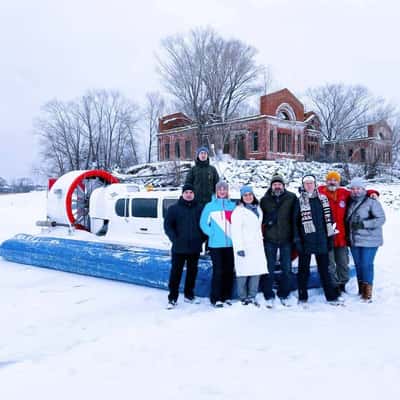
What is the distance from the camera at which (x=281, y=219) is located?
498 centimetres

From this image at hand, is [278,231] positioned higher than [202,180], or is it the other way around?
[202,180]

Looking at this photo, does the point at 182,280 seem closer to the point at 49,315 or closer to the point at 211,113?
the point at 49,315

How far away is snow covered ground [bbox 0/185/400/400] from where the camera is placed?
3.00 metres

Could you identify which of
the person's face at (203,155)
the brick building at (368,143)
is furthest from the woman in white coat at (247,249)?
the brick building at (368,143)

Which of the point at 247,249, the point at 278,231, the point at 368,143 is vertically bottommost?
the point at 247,249

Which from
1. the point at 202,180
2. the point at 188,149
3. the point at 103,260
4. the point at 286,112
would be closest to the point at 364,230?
the point at 202,180

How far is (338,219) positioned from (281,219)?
800 millimetres

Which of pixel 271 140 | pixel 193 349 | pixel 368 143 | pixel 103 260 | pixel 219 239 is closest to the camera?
pixel 193 349

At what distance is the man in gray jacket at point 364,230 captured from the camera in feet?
16.6

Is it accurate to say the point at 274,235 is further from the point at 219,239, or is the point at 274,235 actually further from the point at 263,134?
the point at 263,134

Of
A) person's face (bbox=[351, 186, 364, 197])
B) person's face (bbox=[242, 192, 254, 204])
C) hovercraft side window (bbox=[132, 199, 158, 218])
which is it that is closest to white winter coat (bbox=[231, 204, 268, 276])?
person's face (bbox=[242, 192, 254, 204])

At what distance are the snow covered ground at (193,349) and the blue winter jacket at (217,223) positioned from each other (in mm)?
809

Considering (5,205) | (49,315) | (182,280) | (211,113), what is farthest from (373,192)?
(211,113)

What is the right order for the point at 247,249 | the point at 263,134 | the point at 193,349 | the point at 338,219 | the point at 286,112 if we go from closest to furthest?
the point at 193,349 → the point at 247,249 → the point at 338,219 → the point at 263,134 → the point at 286,112
